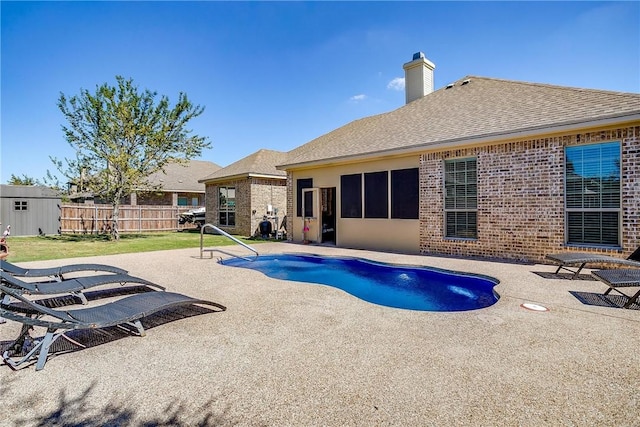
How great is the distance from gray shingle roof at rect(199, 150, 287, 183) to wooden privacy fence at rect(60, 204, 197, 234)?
16.3 feet

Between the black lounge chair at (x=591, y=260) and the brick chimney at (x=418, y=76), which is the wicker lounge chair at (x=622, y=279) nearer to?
the black lounge chair at (x=591, y=260)

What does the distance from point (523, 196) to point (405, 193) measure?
3322mm

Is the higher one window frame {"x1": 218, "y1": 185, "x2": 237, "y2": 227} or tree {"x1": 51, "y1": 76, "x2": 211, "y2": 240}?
tree {"x1": 51, "y1": 76, "x2": 211, "y2": 240}

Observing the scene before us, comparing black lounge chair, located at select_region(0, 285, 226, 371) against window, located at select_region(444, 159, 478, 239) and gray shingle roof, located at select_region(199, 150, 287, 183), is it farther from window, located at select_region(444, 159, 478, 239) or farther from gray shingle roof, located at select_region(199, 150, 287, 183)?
gray shingle roof, located at select_region(199, 150, 287, 183)

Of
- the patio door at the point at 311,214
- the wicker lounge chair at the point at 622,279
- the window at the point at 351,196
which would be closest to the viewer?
the wicker lounge chair at the point at 622,279

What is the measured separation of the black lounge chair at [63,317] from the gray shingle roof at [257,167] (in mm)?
13151

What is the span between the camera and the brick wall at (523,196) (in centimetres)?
730

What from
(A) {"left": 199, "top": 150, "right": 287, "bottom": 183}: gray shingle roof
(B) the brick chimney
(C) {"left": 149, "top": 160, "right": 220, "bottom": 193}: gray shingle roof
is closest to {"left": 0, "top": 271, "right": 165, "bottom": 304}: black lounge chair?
(A) {"left": 199, "top": 150, "right": 287, "bottom": 183}: gray shingle roof

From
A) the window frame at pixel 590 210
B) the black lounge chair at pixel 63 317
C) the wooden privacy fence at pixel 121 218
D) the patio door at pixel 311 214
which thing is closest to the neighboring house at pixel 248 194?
the patio door at pixel 311 214

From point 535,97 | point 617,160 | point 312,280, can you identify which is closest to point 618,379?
point 312,280

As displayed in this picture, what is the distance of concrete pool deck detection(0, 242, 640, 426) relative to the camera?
239cm

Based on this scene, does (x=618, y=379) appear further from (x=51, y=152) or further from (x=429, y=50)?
(x=51, y=152)

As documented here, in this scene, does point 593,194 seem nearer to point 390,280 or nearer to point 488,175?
point 488,175

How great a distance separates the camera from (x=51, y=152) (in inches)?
614
